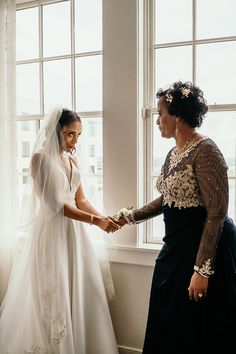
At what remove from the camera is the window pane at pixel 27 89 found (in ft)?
9.18

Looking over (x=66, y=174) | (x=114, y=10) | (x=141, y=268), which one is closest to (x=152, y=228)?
(x=141, y=268)

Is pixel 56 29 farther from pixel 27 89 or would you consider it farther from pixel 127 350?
pixel 127 350

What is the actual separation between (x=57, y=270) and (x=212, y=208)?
1004mm

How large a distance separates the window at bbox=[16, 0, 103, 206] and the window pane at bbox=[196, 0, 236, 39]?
27.2 inches

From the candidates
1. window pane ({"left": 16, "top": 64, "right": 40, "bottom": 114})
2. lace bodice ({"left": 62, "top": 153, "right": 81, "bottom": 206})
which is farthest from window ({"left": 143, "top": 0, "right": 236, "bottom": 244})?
window pane ({"left": 16, "top": 64, "right": 40, "bottom": 114})

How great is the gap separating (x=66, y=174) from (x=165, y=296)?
0.91 m

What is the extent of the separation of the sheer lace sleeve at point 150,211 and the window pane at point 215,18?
104cm

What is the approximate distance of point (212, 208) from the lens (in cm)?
152

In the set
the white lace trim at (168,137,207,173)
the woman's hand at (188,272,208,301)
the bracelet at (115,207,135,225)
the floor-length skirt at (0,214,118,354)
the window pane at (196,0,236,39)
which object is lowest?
the floor-length skirt at (0,214,118,354)

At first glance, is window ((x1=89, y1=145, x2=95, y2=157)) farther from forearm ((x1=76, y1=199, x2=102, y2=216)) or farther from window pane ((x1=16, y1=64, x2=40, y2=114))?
window pane ((x1=16, y1=64, x2=40, y2=114))

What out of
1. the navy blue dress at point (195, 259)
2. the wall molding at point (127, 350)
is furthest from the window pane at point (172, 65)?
the wall molding at point (127, 350)

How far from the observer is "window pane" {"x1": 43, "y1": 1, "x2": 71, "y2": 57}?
2641 mm

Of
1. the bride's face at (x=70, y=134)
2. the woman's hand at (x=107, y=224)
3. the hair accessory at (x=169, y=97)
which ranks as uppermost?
the hair accessory at (x=169, y=97)

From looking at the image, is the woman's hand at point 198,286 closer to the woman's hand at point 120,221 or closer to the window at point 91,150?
the woman's hand at point 120,221
